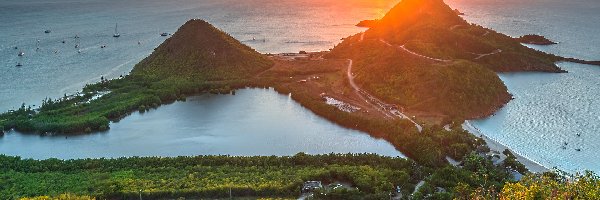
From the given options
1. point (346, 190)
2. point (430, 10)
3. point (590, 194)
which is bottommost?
point (346, 190)

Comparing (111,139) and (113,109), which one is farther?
(113,109)

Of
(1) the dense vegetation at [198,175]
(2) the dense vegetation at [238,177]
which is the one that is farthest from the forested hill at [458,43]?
(1) the dense vegetation at [198,175]

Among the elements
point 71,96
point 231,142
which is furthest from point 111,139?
point 71,96

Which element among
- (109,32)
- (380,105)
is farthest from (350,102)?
(109,32)

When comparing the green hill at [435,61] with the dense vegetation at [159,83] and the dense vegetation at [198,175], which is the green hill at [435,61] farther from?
the dense vegetation at [198,175]

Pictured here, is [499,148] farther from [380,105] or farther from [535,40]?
[535,40]

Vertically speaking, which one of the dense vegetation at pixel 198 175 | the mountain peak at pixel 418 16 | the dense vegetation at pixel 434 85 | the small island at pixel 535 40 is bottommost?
the dense vegetation at pixel 198 175

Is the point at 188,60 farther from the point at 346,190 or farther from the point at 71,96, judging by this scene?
the point at 346,190
